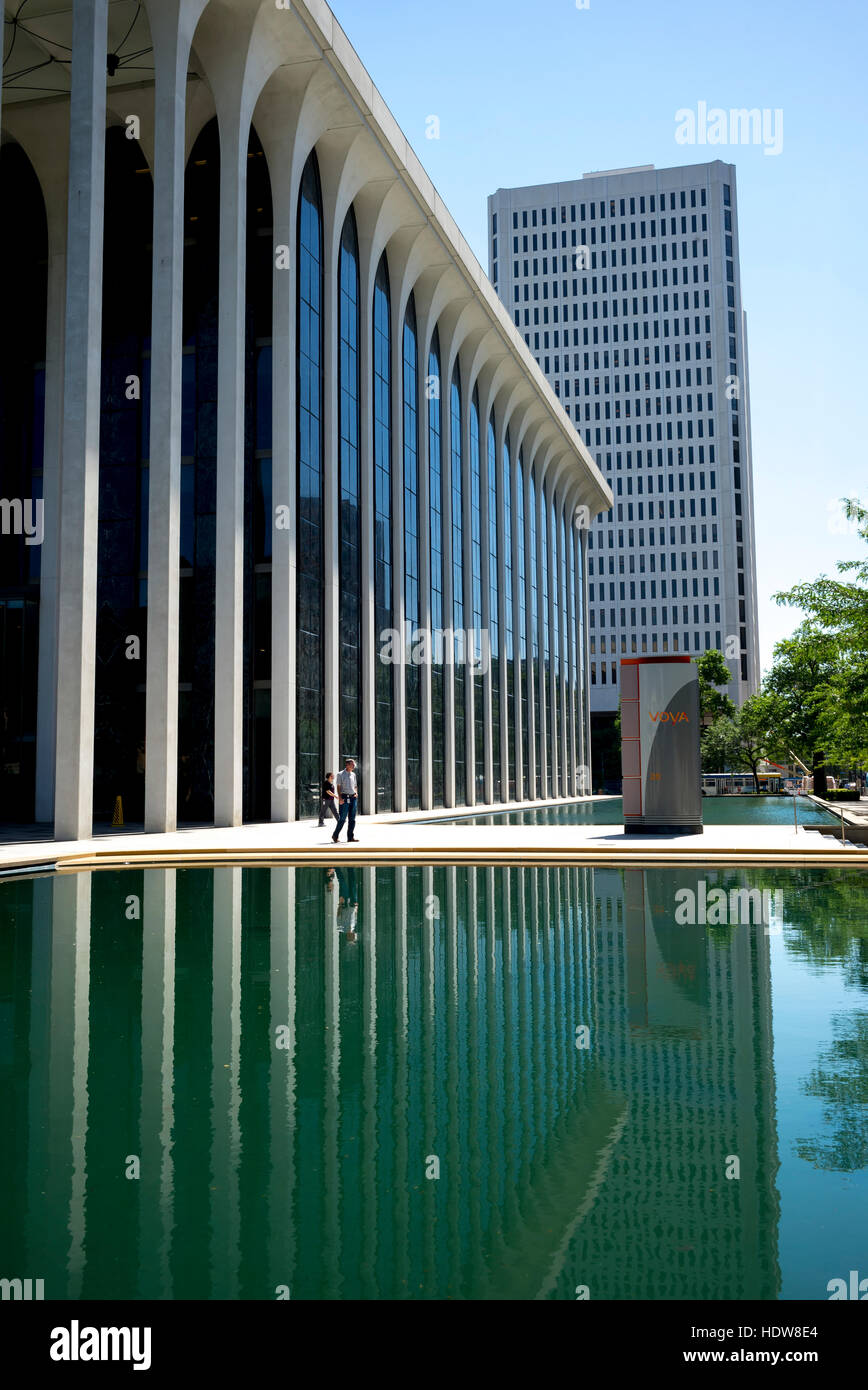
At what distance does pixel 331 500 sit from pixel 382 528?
5.16 metres

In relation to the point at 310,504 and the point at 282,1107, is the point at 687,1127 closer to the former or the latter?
the point at 282,1107

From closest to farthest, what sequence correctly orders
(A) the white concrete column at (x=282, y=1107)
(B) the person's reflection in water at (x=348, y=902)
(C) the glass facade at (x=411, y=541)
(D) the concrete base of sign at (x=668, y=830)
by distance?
(A) the white concrete column at (x=282, y=1107), (B) the person's reflection in water at (x=348, y=902), (D) the concrete base of sign at (x=668, y=830), (C) the glass facade at (x=411, y=541)

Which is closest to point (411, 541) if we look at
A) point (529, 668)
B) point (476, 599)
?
point (476, 599)

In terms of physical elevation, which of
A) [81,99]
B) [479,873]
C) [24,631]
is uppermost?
[81,99]

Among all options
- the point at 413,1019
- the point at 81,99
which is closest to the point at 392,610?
the point at 81,99

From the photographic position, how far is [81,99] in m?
22.5

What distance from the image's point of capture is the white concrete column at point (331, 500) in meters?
32.4

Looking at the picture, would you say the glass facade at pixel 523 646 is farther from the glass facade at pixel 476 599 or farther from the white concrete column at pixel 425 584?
the white concrete column at pixel 425 584

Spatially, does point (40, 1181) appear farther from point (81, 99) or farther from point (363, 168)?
point (363, 168)

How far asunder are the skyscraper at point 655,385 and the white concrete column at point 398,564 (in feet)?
255

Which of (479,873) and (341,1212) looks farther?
(479,873)

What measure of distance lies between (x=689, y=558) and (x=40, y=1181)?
119m

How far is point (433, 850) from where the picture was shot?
19.6m

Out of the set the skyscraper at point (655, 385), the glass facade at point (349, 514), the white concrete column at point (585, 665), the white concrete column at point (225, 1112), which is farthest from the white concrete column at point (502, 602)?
the skyscraper at point (655, 385)
